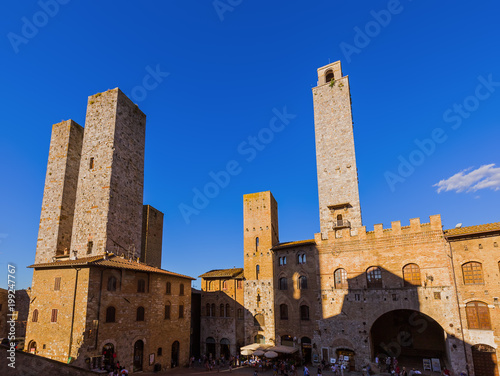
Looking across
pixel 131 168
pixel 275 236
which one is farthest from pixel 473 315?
pixel 131 168

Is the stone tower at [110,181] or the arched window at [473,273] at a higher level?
the stone tower at [110,181]

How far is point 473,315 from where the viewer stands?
23156mm

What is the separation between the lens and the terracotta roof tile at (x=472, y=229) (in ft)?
76.3

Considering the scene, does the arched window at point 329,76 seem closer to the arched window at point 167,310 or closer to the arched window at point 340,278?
the arched window at point 340,278

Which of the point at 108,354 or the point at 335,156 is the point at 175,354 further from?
the point at 335,156

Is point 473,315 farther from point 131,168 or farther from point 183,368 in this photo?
point 131,168

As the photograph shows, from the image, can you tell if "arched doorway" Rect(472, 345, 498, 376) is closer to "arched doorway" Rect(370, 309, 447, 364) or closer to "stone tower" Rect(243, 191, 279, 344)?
"arched doorway" Rect(370, 309, 447, 364)

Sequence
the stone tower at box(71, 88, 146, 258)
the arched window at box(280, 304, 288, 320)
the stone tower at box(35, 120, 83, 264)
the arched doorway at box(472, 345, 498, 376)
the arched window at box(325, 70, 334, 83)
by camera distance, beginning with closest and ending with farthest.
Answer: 1. the arched doorway at box(472, 345, 498, 376)
2. the stone tower at box(71, 88, 146, 258)
3. the arched window at box(280, 304, 288, 320)
4. the stone tower at box(35, 120, 83, 264)
5. the arched window at box(325, 70, 334, 83)

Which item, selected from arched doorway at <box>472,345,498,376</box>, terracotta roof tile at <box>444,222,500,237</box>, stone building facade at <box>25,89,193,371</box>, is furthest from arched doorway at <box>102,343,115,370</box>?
terracotta roof tile at <box>444,222,500,237</box>

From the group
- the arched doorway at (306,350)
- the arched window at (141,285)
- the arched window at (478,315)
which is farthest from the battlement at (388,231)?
the arched window at (141,285)

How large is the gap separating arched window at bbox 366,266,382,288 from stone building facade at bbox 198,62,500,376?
3.3 inches

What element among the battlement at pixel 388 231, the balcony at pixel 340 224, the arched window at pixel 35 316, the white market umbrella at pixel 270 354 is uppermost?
the balcony at pixel 340 224

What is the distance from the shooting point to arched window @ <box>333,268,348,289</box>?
2899 centimetres

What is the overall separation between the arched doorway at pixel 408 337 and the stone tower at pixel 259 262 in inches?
414
